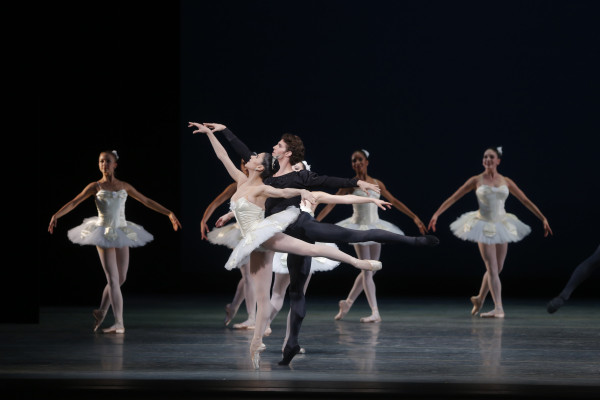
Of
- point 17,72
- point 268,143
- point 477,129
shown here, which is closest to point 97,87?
point 268,143

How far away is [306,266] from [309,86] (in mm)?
7022

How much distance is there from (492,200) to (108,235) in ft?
12.6

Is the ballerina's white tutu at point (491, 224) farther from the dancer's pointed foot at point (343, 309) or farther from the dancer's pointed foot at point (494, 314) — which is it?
the dancer's pointed foot at point (343, 309)

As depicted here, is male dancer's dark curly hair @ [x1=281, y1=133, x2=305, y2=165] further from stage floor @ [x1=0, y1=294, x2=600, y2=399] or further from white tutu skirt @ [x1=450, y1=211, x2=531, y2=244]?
white tutu skirt @ [x1=450, y1=211, x2=531, y2=244]

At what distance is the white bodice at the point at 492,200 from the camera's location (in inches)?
376

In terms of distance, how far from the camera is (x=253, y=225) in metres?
5.73

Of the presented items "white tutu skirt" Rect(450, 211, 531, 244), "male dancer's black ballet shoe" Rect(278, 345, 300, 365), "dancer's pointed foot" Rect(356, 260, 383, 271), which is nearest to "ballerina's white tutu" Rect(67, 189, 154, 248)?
"male dancer's black ballet shoe" Rect(278, 345, 300, 365)

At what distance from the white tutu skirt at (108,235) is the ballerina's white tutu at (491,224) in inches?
125

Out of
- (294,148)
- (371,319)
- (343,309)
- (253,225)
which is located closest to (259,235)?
(253,225)

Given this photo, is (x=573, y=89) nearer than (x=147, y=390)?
Answer: No

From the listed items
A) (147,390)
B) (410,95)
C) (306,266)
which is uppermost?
(410,95)

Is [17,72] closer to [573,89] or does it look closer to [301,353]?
[301,353]

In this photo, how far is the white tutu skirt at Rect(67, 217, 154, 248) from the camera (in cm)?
805

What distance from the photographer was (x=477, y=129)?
12.6m
